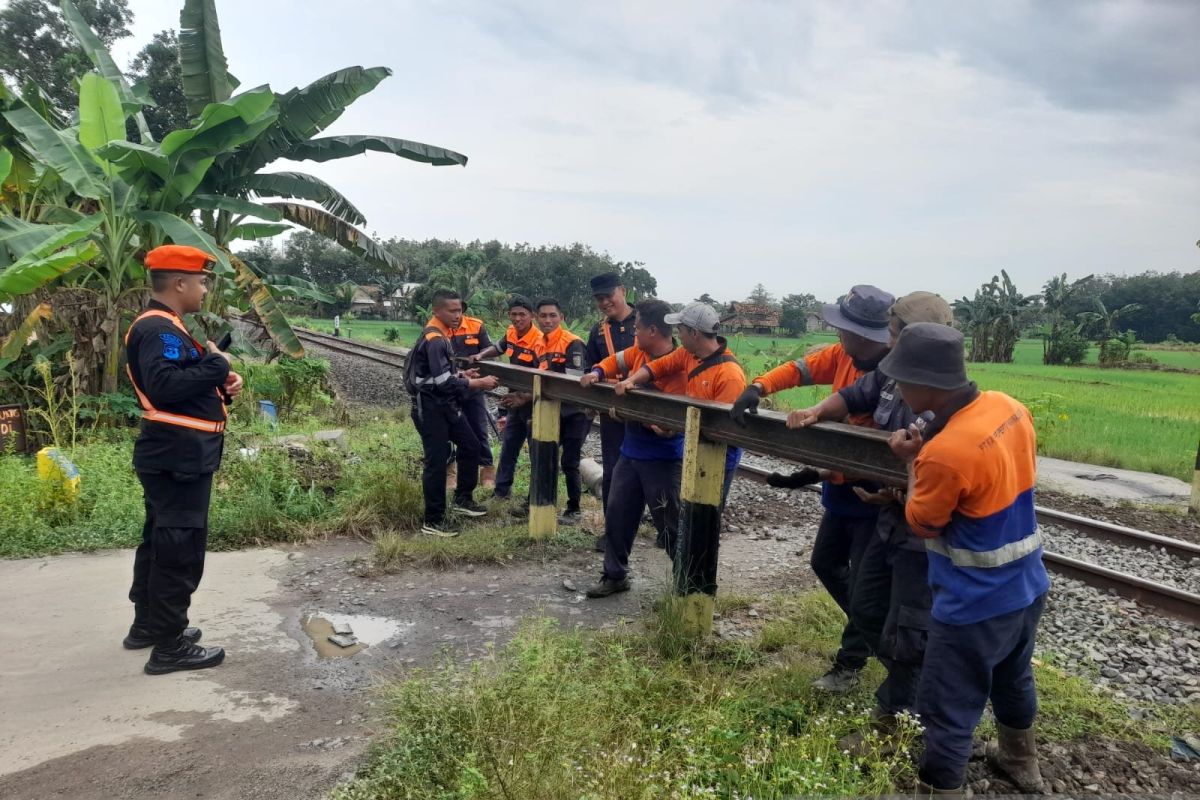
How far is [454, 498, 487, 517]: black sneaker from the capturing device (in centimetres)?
664

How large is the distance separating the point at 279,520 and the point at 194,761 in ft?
10.6

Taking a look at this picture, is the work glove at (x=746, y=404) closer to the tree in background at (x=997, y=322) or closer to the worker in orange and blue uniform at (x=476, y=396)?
the worker in orange and blue uniform at (x=476, y=396)

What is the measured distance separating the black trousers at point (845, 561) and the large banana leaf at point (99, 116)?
777 centimetres

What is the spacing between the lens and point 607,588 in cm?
496

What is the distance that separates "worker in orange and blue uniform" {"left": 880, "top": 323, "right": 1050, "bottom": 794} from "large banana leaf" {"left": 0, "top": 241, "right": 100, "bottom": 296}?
23.2ft

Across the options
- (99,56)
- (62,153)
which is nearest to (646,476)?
(62,153)

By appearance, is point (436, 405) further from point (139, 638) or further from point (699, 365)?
point (139, 638)

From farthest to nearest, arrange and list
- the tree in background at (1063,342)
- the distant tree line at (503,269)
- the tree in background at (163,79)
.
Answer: the distant tree line at (503,269) < the tree in background at (1063,342) < the tree in background at (163,79)

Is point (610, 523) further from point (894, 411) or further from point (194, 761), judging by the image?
point (194, 761)

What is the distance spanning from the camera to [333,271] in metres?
67.4

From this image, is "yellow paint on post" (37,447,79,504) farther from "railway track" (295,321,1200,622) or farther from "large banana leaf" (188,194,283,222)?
"railway track" (295,321,1200,622)

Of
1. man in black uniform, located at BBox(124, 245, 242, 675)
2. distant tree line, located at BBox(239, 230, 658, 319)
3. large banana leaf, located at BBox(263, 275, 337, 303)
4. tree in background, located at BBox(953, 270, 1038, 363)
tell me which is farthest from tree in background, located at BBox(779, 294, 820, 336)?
man in black uniform, located at BBox(124, 245, 242, 675)

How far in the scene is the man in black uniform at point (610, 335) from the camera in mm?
6508

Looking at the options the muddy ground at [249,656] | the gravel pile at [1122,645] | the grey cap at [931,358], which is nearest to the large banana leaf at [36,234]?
the muddy ground at [249,656]
